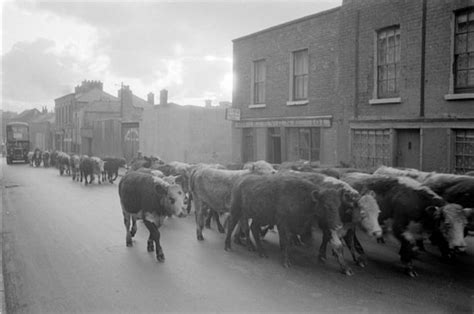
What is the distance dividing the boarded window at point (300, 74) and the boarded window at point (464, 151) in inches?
294

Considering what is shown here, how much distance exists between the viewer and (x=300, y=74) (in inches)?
765

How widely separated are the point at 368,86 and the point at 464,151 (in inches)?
161

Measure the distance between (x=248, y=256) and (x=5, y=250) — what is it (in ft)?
16.7

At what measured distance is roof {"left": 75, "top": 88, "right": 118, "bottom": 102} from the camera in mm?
60569

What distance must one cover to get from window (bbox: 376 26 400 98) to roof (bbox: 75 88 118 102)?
50.1 m

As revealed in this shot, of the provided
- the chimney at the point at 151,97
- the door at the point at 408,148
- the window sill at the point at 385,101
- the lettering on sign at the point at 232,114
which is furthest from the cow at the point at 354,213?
the chimney at the point at 151,97

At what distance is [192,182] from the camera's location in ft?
37.4

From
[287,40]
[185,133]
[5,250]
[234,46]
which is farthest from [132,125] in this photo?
[5,250]

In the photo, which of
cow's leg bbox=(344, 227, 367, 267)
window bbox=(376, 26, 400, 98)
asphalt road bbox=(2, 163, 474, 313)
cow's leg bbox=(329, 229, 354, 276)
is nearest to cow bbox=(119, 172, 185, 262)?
asphalt road bbox=(2, 163, 474, 313)

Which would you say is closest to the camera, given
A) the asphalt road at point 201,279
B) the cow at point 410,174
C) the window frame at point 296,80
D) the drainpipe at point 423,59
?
the asphalt road at point 201,279

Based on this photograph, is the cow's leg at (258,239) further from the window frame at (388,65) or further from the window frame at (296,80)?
the window frame at (296,80)

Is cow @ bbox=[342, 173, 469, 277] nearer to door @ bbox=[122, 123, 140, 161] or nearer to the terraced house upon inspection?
the terraced house

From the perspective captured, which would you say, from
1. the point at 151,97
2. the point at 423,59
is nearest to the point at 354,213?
the point at 423,59

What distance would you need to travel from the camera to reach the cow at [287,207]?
787cm
